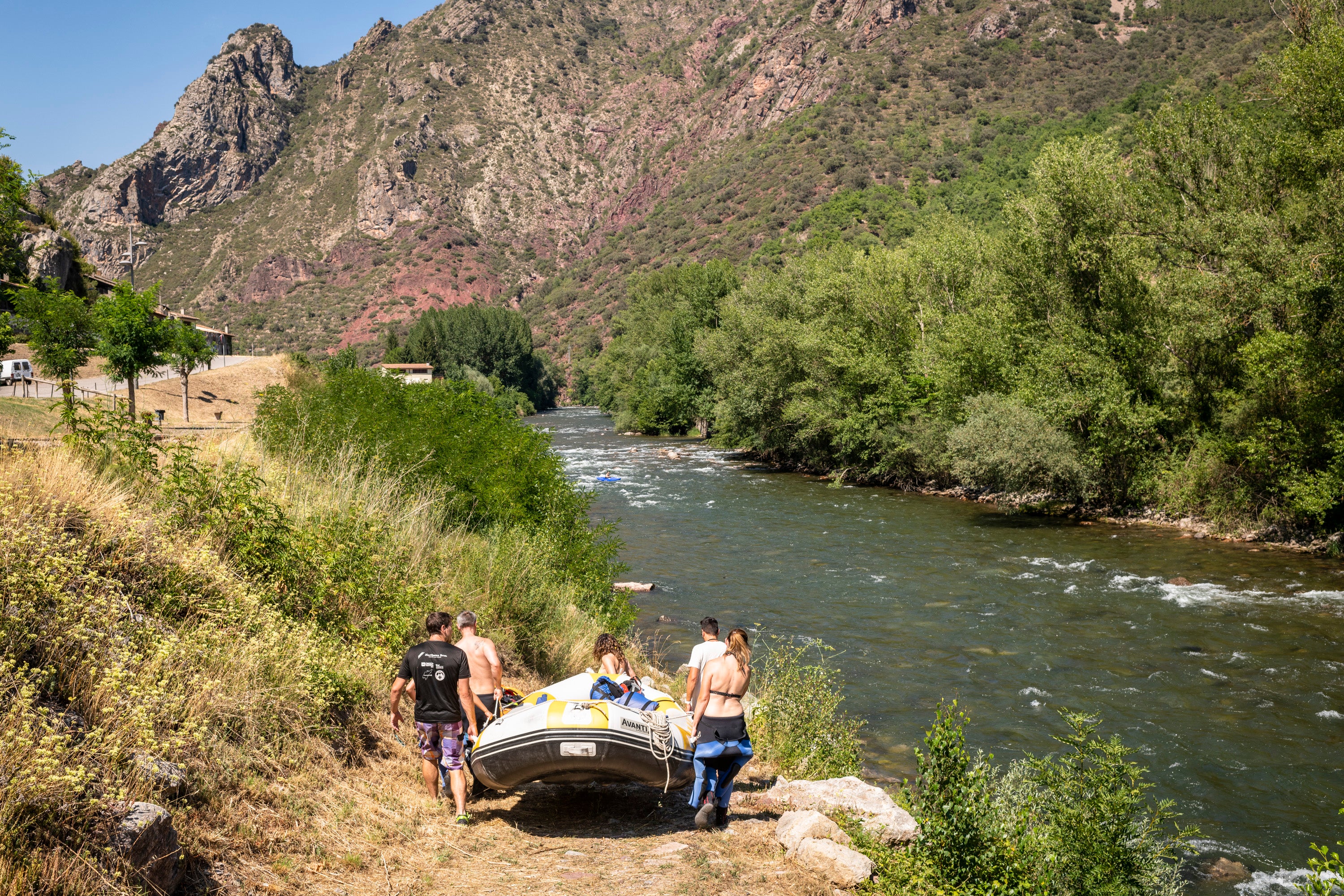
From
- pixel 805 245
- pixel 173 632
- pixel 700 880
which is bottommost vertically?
pixel 700 880

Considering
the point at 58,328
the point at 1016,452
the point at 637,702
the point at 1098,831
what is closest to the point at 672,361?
the point at 1016,452

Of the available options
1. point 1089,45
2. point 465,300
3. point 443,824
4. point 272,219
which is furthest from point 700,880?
point 272,219

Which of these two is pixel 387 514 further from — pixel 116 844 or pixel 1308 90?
pixel 1308 90

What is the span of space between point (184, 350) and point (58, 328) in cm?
966

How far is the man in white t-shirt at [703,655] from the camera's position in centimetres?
754

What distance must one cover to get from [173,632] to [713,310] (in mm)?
54738

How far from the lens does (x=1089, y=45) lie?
10612cm

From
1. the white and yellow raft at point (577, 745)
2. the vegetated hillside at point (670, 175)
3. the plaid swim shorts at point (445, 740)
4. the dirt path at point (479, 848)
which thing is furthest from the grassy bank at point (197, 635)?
the vegetated hillside at point (670, 175)

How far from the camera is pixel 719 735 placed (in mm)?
7152

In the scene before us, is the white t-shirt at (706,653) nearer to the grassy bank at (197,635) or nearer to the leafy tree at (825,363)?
the grassy bank at (197,635)

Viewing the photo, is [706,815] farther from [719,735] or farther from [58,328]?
[58,328]

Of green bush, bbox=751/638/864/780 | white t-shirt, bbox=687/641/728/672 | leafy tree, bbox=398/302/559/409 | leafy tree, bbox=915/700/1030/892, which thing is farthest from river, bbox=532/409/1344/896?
leafy tree, bbox=398/302/559/409

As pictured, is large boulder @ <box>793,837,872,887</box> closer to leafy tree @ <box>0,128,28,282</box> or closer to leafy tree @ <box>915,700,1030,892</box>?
leafy tree @ <box>915,700,1030,892</box>

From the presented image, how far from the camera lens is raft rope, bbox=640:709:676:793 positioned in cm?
705
